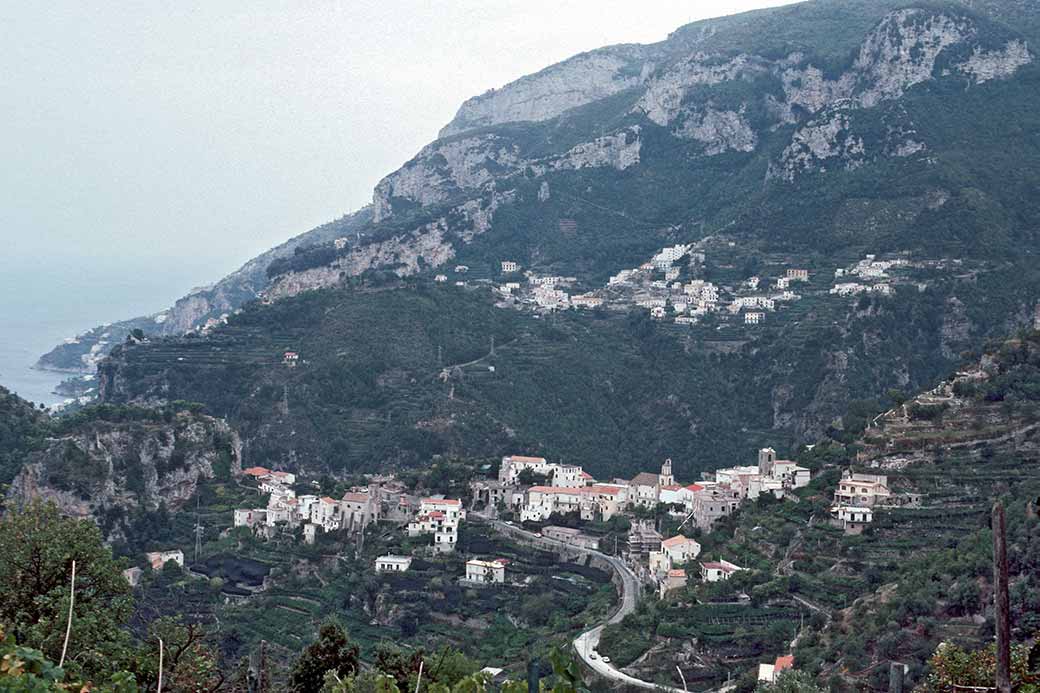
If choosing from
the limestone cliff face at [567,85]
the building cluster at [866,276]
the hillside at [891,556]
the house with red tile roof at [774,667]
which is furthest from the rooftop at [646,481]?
the limestone cliff face at [567,85]

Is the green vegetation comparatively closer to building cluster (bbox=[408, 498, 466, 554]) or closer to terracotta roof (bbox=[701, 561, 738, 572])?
building cluster (bbox=[408, 498, 466, 554])

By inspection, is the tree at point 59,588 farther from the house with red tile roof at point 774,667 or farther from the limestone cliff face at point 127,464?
the limestone cliff face at point 127,464

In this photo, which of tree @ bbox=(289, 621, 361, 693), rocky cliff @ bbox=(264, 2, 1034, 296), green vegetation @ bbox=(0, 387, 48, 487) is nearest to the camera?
tree @ bbox=(289, 621, 361, 693)

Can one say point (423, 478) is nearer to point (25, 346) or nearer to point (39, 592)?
point (39, 592)

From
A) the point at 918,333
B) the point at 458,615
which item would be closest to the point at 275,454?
the point at 458,615

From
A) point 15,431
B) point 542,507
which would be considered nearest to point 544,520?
point 542,507

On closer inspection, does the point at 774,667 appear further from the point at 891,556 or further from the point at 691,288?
the point at 691,288

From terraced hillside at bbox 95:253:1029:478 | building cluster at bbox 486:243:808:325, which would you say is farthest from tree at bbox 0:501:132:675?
building cluster at bbox 486:243:808:325
